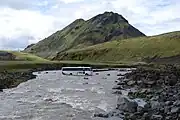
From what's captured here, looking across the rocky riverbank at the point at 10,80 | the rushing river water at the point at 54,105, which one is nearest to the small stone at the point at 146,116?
the rushing river water at the point at 54,105

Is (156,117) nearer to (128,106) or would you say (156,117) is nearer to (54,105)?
(128,106)

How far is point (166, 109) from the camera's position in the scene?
109 ft

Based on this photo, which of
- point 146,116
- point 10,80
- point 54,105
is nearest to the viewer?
point 146,116

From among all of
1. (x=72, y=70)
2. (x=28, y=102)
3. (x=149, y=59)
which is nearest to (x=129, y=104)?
(x=28, y=102)

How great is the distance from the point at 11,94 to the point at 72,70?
1910 inches

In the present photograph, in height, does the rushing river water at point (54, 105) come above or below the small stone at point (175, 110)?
below

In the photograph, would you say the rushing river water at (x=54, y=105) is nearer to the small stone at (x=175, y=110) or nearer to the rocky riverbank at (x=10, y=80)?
the small stone at (x=175, y=110)

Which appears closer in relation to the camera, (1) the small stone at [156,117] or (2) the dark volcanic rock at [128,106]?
(1) the small stone at [156,117]

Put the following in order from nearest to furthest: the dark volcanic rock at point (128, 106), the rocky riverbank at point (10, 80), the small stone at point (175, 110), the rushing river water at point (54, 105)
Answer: the small stone at point (175, 110) → the rushing river water at point (54, 105) → the dark volcanic rock at point (128, 106) → the rocky riverbank at point (10, 80)

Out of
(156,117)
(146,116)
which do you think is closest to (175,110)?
(156,117)

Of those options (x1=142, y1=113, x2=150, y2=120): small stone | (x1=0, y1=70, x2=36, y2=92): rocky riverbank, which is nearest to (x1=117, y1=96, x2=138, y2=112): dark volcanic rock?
(x1=142, y1=113, x2=150, y2=120): small stone

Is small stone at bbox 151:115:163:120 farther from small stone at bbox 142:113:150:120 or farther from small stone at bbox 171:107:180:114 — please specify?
small stone at bbox 171:107:180:114

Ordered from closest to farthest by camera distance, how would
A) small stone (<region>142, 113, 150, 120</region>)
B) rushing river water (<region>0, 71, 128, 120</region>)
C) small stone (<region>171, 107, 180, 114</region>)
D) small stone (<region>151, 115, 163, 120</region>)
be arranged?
small stone (<region>151, 115, 163, 120</region>) → small stone (<region>171, 107, 180, 114</region>) → small stone (<region>142, 113, 150, 120</region>) → rushing river water (<region>0, 71, 128, 120</region>)

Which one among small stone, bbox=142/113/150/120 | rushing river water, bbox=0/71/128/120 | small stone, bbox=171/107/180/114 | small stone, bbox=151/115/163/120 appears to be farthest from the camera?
rushing river water, bbox=0/71/128/120
